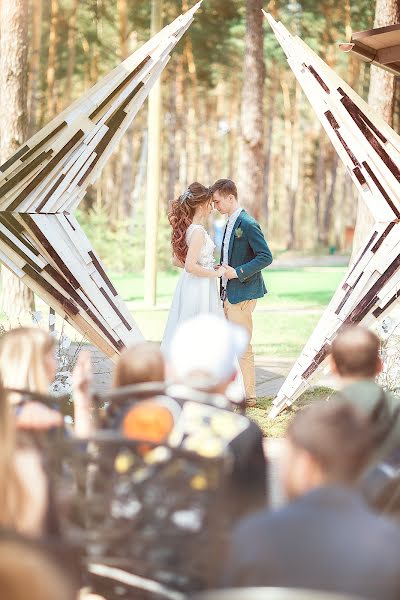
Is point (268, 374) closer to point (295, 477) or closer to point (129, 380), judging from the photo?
point (129, 380)

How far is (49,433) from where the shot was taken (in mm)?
3129

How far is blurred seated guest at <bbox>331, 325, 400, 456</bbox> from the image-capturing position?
349 centimetres

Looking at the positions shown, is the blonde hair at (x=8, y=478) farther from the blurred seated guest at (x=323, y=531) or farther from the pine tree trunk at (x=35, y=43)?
the pine tree trunk at (x=35, y=43)

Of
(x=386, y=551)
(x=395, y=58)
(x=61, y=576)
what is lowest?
(x=61, y=576)

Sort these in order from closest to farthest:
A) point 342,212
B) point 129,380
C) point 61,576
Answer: point 61,576 < point 129,380 < point 342,212

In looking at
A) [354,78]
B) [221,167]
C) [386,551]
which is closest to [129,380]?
[386,551]

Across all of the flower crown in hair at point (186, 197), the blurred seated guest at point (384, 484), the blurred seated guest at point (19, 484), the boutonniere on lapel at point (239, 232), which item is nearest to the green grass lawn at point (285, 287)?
the boutonniere on lapel at point (239, 232)

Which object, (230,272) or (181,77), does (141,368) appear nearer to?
(230,272)

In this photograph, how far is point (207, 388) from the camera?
132 inches

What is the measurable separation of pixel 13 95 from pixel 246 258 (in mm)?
5631

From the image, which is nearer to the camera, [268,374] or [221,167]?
[268,374]

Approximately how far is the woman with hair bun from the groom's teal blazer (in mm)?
255

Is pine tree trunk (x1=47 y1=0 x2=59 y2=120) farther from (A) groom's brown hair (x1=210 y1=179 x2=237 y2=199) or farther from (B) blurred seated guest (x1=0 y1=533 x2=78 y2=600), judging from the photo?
(B) blurred seated guest (x1=0 y1=533 x2=78 y2=600)

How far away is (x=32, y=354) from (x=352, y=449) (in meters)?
1.38
